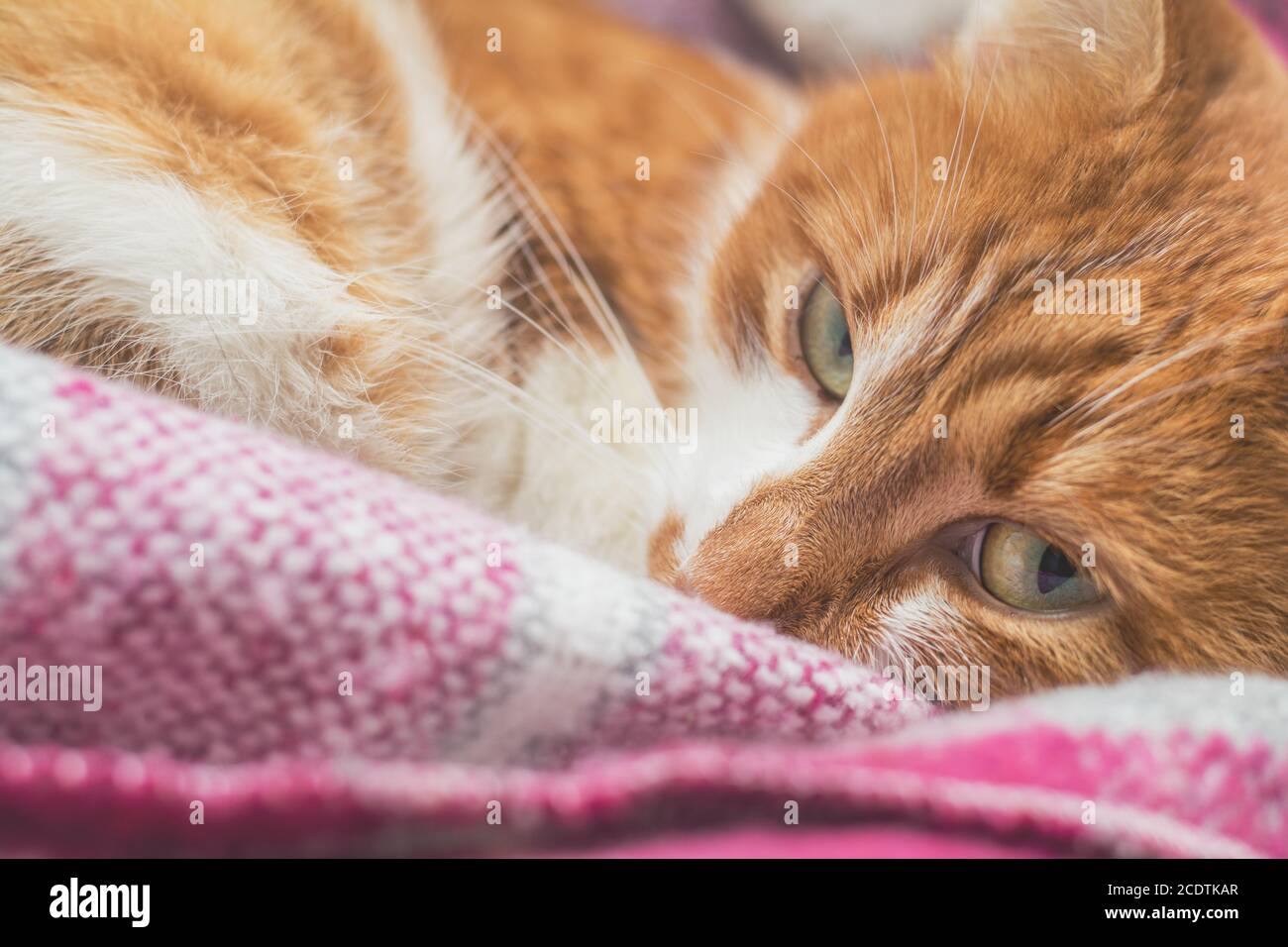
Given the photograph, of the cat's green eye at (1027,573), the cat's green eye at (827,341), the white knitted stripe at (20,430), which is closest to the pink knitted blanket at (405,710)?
the white knitted stripe at (20,430)

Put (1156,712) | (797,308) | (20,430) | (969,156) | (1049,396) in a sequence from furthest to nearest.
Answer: (797,308) < (969,156) < (1049,396) < (1156,712) < (20,430)

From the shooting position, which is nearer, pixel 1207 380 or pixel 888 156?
pixel 1207 380

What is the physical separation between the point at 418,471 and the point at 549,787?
0.46 m

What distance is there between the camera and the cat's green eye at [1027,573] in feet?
2.52

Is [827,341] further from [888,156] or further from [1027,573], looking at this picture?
[1027,573]

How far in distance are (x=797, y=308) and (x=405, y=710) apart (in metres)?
0.58

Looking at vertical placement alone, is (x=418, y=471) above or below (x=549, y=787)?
above

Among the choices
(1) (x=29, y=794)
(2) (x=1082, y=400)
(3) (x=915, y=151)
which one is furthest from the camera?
(3) (x=915, y=151)

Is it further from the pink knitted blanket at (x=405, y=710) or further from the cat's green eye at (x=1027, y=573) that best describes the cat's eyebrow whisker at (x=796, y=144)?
the pink knitted blanket at (x=405, y=710)

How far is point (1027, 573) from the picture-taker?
779mm

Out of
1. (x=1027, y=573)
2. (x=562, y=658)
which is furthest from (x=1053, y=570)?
(x=562, y=658)
